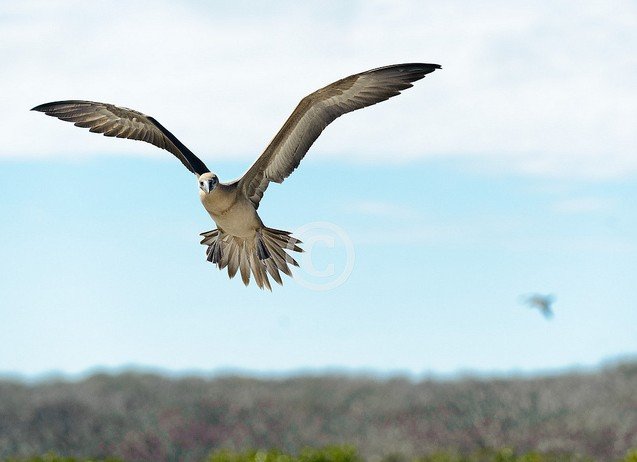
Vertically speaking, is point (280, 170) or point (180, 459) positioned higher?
point (280, 170)

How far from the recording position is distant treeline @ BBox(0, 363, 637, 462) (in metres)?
16.8

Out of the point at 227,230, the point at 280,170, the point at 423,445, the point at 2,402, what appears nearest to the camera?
the point at 227,230

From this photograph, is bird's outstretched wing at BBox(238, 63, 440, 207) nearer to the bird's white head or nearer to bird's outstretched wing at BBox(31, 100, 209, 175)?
bird's outstretched wing at BBox(31, 100, 209, 175)

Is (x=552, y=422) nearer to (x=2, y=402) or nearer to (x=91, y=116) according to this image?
(x=2, y=402)

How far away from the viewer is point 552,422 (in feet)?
56.6

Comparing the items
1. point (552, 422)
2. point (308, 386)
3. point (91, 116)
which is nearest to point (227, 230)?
point (91, 116)

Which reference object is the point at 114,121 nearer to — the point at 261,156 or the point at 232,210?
the point at 261,156

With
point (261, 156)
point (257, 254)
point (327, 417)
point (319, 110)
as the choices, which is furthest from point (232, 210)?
point (327, 417)

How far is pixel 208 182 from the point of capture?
242 centimetres

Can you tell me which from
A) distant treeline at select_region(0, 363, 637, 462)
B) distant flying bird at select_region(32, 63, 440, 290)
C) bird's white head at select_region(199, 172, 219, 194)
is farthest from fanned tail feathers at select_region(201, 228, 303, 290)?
distant treeline at select_region(0, 363, 637, 462)

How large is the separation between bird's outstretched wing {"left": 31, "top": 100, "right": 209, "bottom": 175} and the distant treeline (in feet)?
41.8

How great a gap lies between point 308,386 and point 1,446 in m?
6.11

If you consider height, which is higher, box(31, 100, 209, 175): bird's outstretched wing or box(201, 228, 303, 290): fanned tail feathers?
box(31, 100, 209, 175): bird's outstretched wing

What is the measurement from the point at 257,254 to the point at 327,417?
16.1 metres
